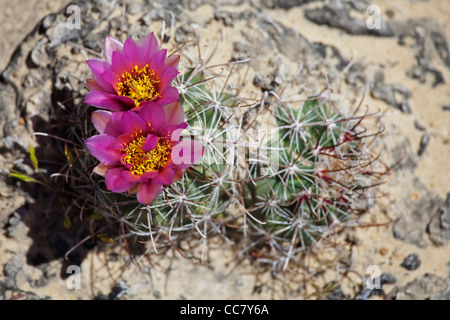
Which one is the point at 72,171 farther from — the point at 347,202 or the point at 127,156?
the point at 347,202

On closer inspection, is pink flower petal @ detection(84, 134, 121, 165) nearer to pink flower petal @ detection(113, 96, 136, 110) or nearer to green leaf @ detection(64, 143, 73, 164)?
pink flower petal @ detection(113, 96, 136, 110)

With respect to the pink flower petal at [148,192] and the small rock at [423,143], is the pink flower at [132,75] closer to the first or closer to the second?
the pink flower petal at [148,192]

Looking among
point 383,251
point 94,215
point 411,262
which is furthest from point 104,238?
point 411,262

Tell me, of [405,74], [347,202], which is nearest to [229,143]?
[347,202]

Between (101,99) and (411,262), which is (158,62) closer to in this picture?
(101,99)

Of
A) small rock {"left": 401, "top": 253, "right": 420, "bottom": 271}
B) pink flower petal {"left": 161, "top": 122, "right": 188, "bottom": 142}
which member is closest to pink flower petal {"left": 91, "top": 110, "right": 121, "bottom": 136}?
pink flower petal {"left": 161, "top": 122, "right": 188, "bottom": 142}
